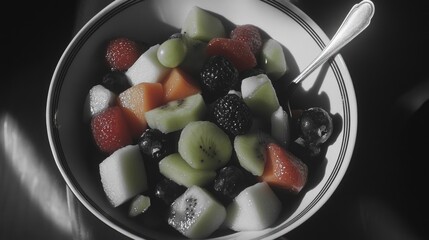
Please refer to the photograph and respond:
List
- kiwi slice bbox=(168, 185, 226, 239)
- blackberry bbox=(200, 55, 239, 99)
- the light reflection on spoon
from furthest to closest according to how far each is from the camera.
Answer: the light reflection on spoon
blackberry bbox=(200, 55, 239, 99)
kiwi slice bbox=(168, 185, 226, 239)

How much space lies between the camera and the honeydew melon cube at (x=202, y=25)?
1106 millimetres

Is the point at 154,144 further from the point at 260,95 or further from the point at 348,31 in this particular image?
the point at 348,31

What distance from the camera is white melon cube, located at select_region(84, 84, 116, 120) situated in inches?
41.3

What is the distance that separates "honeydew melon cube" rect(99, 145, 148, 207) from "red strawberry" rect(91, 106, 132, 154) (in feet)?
0.09

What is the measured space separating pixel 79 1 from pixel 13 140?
408mm

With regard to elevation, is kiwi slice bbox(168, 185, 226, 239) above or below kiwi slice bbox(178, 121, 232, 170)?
below

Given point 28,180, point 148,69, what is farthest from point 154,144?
point 28,180

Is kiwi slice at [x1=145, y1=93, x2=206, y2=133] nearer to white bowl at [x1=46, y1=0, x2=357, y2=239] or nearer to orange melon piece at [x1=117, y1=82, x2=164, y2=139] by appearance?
orange melon piece at [x1=117, y1=82, x2=164, y2=139]

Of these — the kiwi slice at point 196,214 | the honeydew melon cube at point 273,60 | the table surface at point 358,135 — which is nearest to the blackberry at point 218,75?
the honeydew melon cube at point 273,60

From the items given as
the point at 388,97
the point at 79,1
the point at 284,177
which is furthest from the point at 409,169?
the point at 79,1

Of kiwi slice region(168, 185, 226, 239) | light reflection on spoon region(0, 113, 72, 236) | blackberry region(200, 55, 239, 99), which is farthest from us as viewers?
light reflection on spoon region(0, 113, 72, 236)

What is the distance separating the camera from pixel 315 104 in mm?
1097

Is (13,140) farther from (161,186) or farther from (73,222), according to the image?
(161,186)

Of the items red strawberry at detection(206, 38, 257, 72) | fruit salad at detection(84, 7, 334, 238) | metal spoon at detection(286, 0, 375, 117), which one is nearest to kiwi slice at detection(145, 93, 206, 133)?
fruit salad at detection(84, 7, 334, 238)
